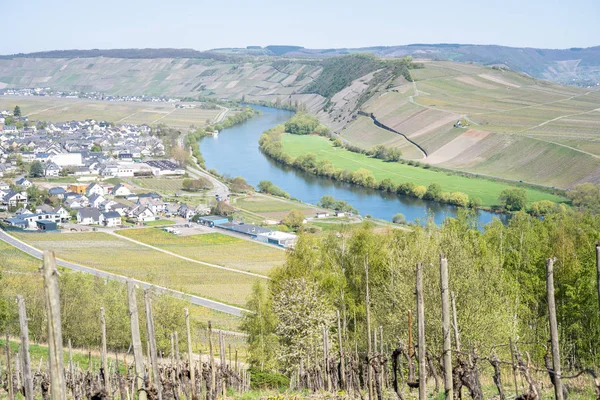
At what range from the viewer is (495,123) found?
91562 mm

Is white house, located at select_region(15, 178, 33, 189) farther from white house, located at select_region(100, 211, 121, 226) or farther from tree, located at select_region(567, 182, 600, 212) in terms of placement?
tree, located at select_region(567, 182, 600, 212)

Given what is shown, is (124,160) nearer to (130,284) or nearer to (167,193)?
(167,193)

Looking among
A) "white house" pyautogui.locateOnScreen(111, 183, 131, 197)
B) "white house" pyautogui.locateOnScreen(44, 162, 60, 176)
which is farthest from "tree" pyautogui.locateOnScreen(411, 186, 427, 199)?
"white house" pyautogui.locateOnScreen(44, 162, 60, 176)

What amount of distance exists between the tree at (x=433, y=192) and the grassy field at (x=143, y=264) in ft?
80.0

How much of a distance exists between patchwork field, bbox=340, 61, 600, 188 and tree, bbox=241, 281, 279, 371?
172 feet

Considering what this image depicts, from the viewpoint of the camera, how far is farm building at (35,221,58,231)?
2146 inches

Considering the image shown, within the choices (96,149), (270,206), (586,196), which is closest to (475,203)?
(586,196)

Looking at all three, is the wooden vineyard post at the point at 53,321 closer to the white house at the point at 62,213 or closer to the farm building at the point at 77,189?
the white house at the point at 62,213

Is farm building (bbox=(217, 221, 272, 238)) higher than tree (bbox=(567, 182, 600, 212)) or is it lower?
lower

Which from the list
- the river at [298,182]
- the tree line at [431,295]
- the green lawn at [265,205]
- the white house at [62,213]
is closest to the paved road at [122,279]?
the tree line at [431,295]

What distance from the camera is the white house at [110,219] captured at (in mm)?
57219

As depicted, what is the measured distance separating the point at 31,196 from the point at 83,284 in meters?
44.4

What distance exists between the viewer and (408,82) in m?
122

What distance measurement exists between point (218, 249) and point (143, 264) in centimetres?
661
